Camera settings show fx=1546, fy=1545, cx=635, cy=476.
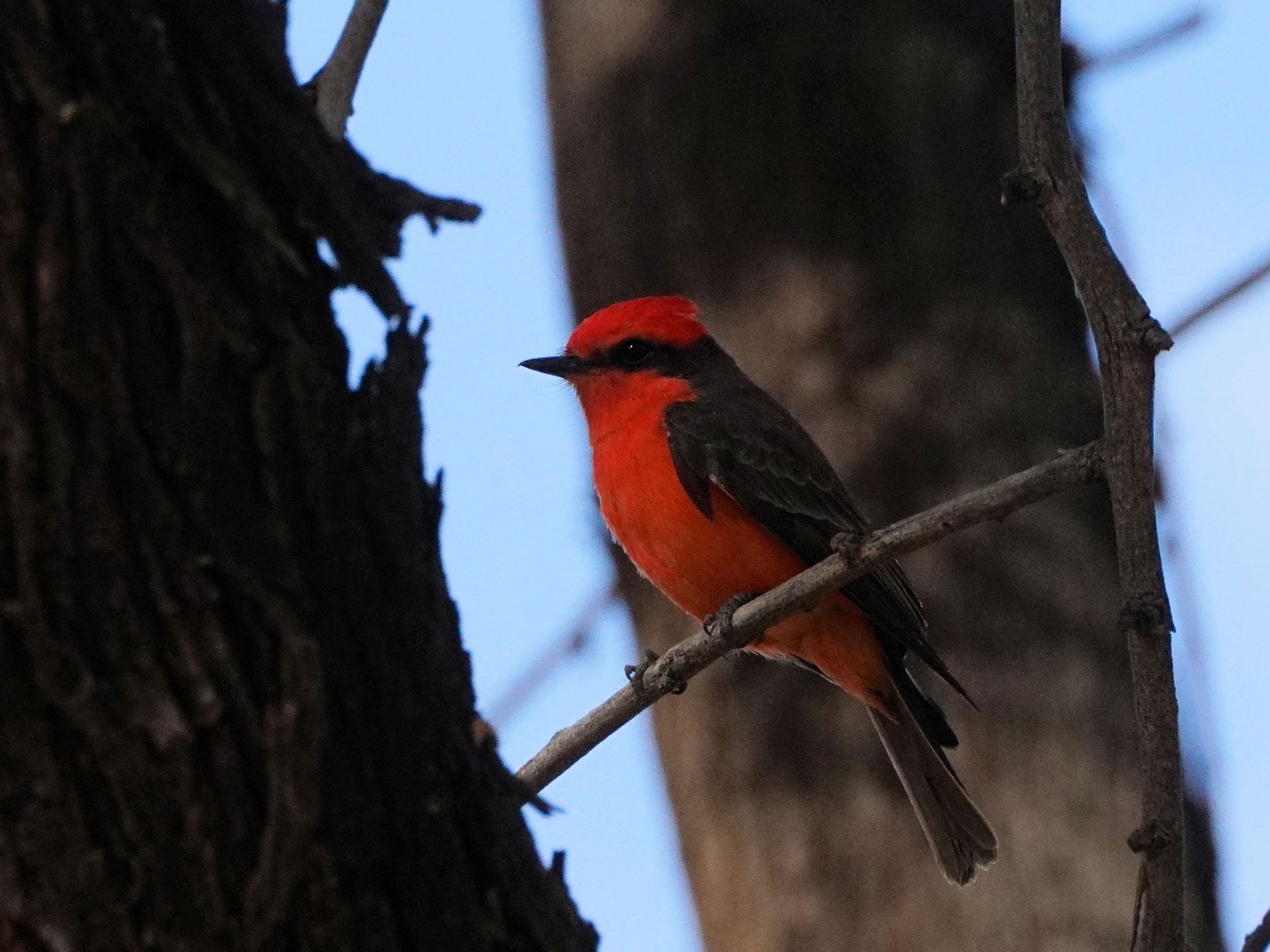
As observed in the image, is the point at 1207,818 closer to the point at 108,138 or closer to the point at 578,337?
the point at 578,337

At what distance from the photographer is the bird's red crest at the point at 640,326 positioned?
573 cm

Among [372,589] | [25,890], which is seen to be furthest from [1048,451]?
[25,890]

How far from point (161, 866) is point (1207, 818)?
12.9 ft

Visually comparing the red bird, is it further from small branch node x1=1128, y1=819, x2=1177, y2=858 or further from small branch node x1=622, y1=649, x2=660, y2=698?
small branch node x1=1128, y1=819, x2=1177, y2=858

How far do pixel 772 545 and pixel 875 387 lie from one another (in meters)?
1.14

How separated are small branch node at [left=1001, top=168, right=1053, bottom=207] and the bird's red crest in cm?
313

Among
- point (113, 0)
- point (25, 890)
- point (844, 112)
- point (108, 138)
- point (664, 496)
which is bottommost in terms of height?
point (25, 890)

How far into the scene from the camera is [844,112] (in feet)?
20.5

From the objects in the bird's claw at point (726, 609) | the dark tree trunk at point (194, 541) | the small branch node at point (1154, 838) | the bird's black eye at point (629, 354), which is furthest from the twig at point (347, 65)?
the bird's black eye at point (629, 354)

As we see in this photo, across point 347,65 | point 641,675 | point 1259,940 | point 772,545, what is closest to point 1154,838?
point 1259,940

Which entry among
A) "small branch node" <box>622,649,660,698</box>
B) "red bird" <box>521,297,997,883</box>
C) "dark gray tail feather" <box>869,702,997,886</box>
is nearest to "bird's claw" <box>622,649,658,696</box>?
"small branch node" <box>622,649,660,698</box>

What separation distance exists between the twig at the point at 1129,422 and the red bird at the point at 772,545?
221 cm

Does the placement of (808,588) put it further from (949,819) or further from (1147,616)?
(949,819)

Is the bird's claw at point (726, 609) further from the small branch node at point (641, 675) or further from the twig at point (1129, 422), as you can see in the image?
the twig at point (1129, 422)
